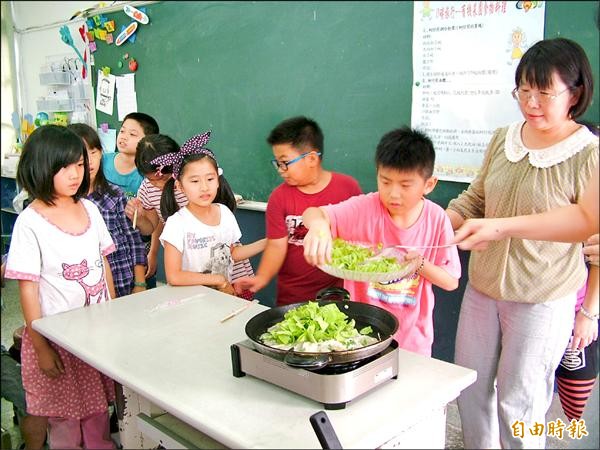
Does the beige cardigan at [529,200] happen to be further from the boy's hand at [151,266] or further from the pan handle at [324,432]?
the boy's hand at [151,266]

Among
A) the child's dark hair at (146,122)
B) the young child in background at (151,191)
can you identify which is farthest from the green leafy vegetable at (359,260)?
the child's dark hair at (146,122)

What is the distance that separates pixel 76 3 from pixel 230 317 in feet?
3.21

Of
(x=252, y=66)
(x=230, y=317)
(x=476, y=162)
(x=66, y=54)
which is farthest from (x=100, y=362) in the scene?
(x=476, y=162)

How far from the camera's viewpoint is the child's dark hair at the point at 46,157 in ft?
4.22

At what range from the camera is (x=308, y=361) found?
79 centimetres

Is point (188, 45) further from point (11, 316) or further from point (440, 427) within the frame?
point (440, 427)

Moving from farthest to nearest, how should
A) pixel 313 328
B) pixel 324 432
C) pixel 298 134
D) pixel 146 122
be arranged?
1. pixel 146 122
2. pixel 298 134
3. pixel 313 328
4. pixel 324 432

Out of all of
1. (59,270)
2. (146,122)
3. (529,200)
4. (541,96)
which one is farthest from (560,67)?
(59,270)

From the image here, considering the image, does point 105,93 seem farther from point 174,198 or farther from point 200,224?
point 200,224

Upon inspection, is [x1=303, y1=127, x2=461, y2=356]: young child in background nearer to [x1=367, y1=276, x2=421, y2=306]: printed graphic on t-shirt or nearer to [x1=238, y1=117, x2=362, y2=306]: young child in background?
[x1=367, y1=276, x2=421, y2=306]: printed graphic on t-shirt

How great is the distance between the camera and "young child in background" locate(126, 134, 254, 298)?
1408 millimetres

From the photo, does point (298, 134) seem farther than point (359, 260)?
Yes

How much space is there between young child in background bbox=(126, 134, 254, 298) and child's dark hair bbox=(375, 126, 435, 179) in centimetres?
54

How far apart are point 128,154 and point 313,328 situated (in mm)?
841
